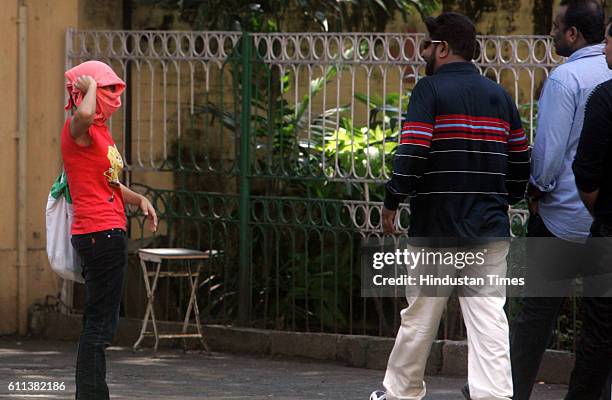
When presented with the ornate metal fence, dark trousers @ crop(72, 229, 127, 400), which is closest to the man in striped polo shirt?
dark trousers @ crop(72, 229, 127, 400)

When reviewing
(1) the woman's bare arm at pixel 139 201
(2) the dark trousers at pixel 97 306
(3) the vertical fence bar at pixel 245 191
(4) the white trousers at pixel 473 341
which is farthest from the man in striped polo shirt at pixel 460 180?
(3) the vertical fence bar at pixel 245 191

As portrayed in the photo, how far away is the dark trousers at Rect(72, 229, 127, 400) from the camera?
600 centimetres

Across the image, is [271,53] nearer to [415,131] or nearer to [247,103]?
[247,103]

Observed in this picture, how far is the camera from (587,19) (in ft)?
20.5

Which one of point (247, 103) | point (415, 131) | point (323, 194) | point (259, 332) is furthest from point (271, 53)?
point (415, 131)

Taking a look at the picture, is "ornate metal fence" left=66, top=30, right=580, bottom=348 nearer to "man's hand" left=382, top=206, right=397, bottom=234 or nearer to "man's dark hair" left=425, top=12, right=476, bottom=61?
"man's dark hair" left=425, top=12, right=476, bottom=61

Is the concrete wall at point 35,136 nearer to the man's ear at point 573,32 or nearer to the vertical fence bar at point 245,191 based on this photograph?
the vertical fence bar at point 245,191

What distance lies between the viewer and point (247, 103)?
29.2ft

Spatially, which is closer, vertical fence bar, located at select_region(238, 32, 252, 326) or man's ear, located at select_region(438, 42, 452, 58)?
man's ear, located at select_region(438, 42, 452, 58)

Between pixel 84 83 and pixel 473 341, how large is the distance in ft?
6.87

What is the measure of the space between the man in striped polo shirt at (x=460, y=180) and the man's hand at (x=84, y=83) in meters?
1.41

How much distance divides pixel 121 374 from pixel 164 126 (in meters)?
1.98

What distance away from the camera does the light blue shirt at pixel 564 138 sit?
605 cm

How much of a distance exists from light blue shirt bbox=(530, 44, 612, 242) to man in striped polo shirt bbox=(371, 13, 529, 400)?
0.16 meters
